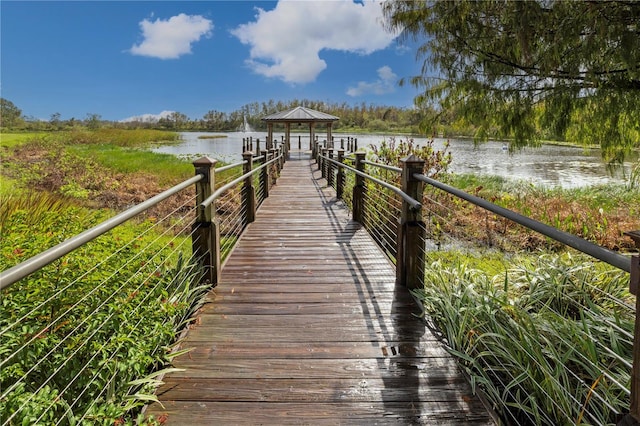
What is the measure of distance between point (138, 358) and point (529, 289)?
2811mm

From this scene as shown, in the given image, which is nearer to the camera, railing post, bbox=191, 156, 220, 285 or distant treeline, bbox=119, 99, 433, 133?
railing post, bbox=191, 156, 220, 285

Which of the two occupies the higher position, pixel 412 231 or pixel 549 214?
pixel 412 231

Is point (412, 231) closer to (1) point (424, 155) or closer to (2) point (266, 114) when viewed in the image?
(1) point (424, 155)

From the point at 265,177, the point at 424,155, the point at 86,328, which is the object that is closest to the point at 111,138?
the point at 265,177

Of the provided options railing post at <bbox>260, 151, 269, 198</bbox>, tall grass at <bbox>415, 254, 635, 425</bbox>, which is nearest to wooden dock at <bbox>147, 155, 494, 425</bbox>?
tall grass at <bbox>415, 254, 635, 425</bbox>

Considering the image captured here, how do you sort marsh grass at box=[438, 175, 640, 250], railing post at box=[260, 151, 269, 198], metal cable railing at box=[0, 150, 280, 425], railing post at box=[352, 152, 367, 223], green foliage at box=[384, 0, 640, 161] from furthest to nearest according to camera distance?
1. railing post at box=[260, 151, 269, 198]
2. marsh grass at box=[438, 175, 640, 250]
3. railing post at box=[352, 152, 367, 223]
4. green foliage at box=[384, 0, 640, 161]
5. metal cable railing at box=[0, 150, 280, 425]

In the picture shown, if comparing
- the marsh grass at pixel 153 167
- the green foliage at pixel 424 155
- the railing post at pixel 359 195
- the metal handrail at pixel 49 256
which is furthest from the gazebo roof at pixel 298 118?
the metal handrail at pixel 49 256

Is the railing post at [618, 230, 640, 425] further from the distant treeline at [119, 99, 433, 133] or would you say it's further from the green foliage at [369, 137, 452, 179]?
the distant treeline at [119, 99, 433, 133]

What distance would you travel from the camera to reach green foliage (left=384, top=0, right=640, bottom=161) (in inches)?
147

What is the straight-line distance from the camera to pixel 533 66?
4.47 metres

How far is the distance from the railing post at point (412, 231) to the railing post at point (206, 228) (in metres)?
1.48

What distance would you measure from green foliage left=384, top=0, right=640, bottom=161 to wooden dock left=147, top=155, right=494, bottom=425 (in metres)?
2.80

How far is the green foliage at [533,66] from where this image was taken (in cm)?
374

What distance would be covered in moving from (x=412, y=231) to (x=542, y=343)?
44.5 inches
